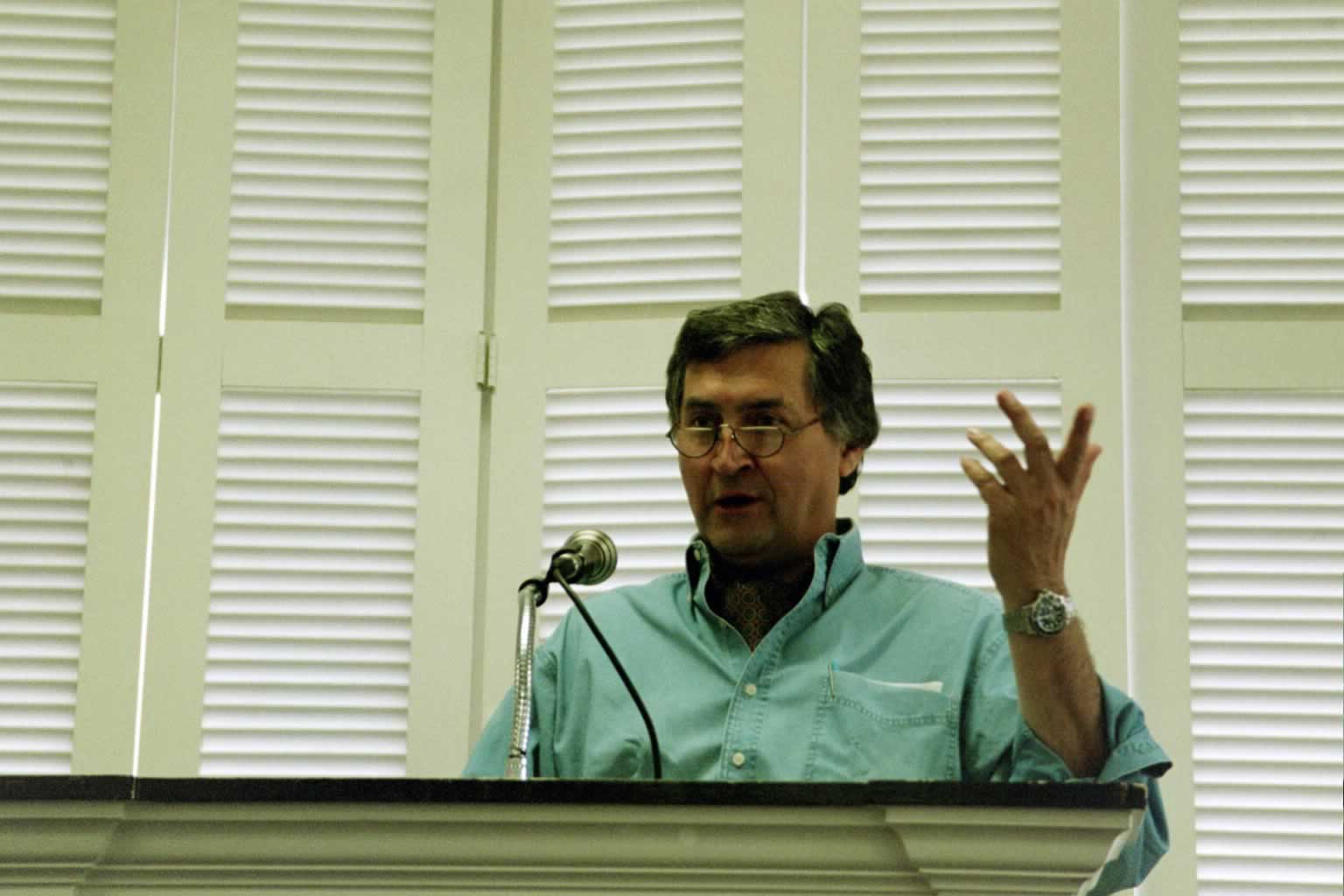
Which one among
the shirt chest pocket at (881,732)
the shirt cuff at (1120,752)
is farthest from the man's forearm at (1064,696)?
the shirt chest pocket at (881,732)

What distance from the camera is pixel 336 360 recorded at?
305 cm

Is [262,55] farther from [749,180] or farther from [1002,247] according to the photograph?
[1002,247]

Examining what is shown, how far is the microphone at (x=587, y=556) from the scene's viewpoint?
2.00 m

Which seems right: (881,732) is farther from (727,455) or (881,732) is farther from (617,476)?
(617,476)

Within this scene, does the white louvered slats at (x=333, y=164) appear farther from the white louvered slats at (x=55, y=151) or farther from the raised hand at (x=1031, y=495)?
the raised hand at (x=1031, y=495)

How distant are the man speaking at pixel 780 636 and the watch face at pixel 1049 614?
0.55ft

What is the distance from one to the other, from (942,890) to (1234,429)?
1.59 m

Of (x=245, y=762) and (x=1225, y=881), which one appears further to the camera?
(x=245, y=762)

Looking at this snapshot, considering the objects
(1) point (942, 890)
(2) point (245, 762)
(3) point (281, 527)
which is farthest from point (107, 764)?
(1) point (942, 890)

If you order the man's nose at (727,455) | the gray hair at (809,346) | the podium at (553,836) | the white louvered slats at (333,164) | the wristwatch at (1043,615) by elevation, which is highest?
the white louvered slats at (333,164)

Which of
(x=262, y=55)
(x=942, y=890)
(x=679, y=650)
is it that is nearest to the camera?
(x=942, y=890)

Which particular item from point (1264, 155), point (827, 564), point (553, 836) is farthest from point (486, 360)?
point (553, 836)

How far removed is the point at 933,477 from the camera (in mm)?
2887

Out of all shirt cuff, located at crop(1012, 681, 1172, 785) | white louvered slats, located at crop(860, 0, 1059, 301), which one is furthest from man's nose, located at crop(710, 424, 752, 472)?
white louvered slats, located at crop(860, 0, 1059, 301)
